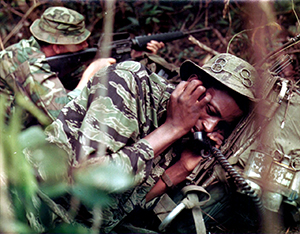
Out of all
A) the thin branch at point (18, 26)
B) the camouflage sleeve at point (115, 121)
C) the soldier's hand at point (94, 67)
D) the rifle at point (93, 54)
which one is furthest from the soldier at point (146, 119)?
the thin branch at point (18, 26)

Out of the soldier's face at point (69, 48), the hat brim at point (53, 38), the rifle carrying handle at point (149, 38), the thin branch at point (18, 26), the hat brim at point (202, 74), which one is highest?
the hat brim at point (202, 74)

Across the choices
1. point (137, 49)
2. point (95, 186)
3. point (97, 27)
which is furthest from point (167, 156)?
point (97, 27)

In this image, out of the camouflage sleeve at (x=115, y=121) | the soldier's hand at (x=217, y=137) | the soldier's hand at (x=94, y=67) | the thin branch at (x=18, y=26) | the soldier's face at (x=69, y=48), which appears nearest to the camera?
the camouflage sleeve at (x=115, y=121)

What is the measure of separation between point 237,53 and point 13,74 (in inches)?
111

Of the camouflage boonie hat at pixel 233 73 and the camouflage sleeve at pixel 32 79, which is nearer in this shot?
the camouflage boonie hat at pixel 233 73

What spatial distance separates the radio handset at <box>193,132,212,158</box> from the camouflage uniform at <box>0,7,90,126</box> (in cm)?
162

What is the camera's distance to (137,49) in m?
4.09

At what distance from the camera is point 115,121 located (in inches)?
79.2

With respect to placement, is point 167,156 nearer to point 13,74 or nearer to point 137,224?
point 137,224

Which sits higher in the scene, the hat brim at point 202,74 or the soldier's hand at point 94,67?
the hat brim at point 202,74

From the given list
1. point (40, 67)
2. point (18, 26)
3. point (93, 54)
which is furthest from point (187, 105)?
point (18, 26)

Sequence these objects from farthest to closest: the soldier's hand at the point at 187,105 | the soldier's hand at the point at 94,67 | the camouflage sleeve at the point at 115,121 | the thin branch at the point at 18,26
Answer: the thin branch at the point at 18,26, the soldier's hand at the point at 94,67, the soldier's hand at the point at 187,105, the camouflage sleeve at the point at 115,121

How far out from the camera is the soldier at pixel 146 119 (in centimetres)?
198

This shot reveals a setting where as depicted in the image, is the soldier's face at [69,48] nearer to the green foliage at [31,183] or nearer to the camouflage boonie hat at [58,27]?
the camouflage boonie hat at [58,27]
